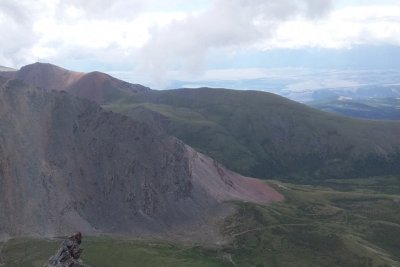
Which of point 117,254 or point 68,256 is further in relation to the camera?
point 117,254

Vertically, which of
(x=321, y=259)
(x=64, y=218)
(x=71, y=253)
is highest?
(x=71, y=253)

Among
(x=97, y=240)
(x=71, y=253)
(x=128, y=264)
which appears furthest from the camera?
(x=97, y=240)

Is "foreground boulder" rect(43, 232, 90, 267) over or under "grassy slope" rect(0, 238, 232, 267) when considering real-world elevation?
over

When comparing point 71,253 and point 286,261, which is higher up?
point 71,253

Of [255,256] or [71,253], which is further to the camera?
[255,256]

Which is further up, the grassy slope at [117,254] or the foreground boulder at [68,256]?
the foreground boulder at [68,256]

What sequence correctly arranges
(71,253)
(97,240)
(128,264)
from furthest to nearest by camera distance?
1. (97,240)
2. (128,264)
3. (71,253)

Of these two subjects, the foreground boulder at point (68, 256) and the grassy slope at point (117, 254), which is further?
the grassy slope at point (117, 254)

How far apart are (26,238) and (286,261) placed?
88.8 meters

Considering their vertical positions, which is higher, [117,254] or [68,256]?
[68,256]

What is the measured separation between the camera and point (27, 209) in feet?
628

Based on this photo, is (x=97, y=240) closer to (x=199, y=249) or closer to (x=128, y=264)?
(x=128, y=264)

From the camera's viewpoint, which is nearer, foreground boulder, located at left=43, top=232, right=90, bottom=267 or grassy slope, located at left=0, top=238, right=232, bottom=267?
foreground boulder, located at left=43, top=232, right=90, bottom=267

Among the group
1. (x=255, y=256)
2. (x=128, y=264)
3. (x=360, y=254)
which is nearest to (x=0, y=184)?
(x=128, y=264)
